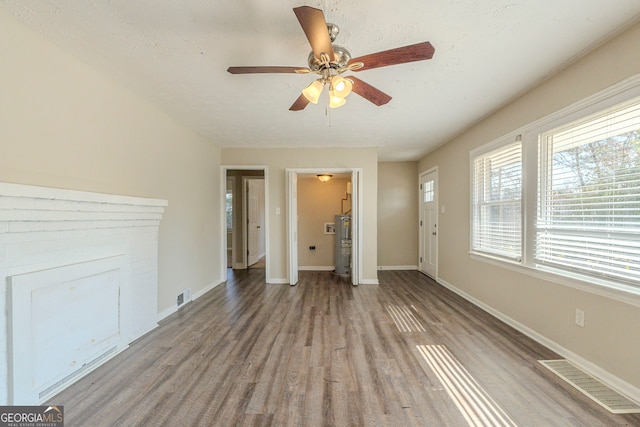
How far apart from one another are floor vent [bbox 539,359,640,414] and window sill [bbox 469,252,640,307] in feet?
2.00

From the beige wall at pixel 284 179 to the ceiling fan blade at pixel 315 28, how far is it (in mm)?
2825

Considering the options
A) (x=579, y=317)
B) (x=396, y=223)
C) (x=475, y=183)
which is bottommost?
(x=579, y=317)

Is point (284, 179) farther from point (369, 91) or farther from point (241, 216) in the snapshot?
point (369, 91)

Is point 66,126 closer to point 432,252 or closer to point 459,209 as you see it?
point 459,209

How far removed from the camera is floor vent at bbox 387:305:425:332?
2.58 meters

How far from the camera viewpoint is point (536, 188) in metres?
2.33

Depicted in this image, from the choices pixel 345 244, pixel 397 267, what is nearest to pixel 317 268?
pixel 345 244

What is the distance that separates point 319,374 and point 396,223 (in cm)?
406

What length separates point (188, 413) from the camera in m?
1.50

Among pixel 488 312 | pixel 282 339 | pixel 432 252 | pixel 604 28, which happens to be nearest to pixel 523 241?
pixel 488 312

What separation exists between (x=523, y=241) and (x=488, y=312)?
40.4 inches

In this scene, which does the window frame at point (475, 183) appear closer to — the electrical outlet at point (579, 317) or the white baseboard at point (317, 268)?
the electrical outlet at point (579, 317)

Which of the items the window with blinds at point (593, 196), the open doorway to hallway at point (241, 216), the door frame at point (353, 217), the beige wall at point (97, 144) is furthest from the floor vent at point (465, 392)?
the open doorway to hallway at point (241, 216)

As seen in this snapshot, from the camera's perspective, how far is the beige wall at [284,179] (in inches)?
168
